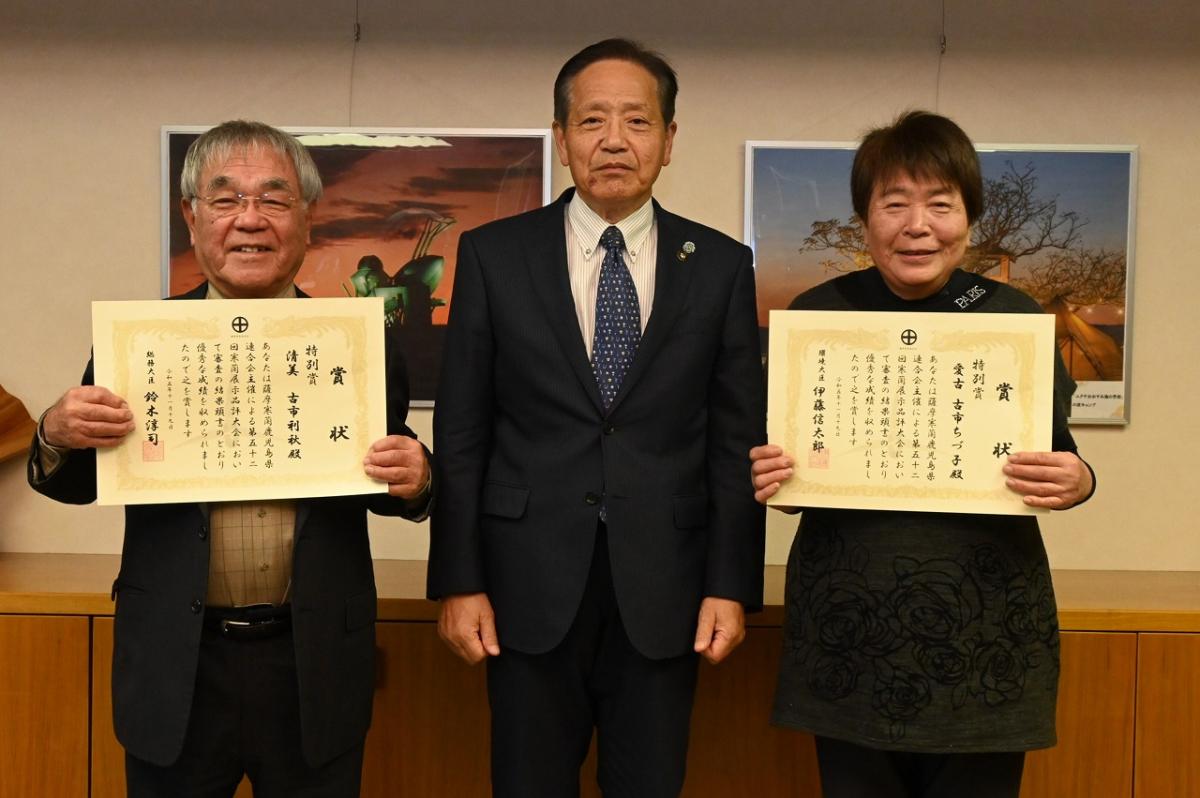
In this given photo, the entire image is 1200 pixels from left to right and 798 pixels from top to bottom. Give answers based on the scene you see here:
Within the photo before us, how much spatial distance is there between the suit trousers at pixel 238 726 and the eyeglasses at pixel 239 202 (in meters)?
0.64

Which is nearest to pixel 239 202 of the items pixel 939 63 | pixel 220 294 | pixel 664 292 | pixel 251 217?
pixel 251 217

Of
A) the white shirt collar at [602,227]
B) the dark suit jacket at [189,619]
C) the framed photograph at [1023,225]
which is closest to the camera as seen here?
the dark suit jacket at [189,619]

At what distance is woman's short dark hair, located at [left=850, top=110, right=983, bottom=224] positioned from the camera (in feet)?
5.23

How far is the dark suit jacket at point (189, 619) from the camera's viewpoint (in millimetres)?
1521

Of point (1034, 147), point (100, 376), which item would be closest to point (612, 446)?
point (100, 376)

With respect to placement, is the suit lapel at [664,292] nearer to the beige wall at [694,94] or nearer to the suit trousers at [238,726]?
the suit trousers at [238,726]

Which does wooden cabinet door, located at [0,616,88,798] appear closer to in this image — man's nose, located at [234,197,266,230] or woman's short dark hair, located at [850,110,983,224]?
man's nose, located at [234,197,266,230]

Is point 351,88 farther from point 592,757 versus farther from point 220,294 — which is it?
point 592,757

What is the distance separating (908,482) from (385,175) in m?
1.72

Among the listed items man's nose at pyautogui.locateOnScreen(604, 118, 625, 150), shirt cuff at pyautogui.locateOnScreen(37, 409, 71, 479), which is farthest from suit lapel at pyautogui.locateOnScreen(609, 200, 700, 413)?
shirt cuff at pyautogui.locateOnScreen(37, 409, 71, 479)

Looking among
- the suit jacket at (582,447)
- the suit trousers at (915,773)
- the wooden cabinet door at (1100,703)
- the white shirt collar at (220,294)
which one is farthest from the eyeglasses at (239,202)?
the wooden cabinet door at (1100,703)

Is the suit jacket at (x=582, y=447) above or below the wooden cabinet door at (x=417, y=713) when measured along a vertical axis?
above

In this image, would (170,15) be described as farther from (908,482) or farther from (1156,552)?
(1156,552)

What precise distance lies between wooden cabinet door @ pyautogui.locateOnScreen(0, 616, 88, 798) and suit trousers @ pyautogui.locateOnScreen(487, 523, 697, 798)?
1.20 metres
